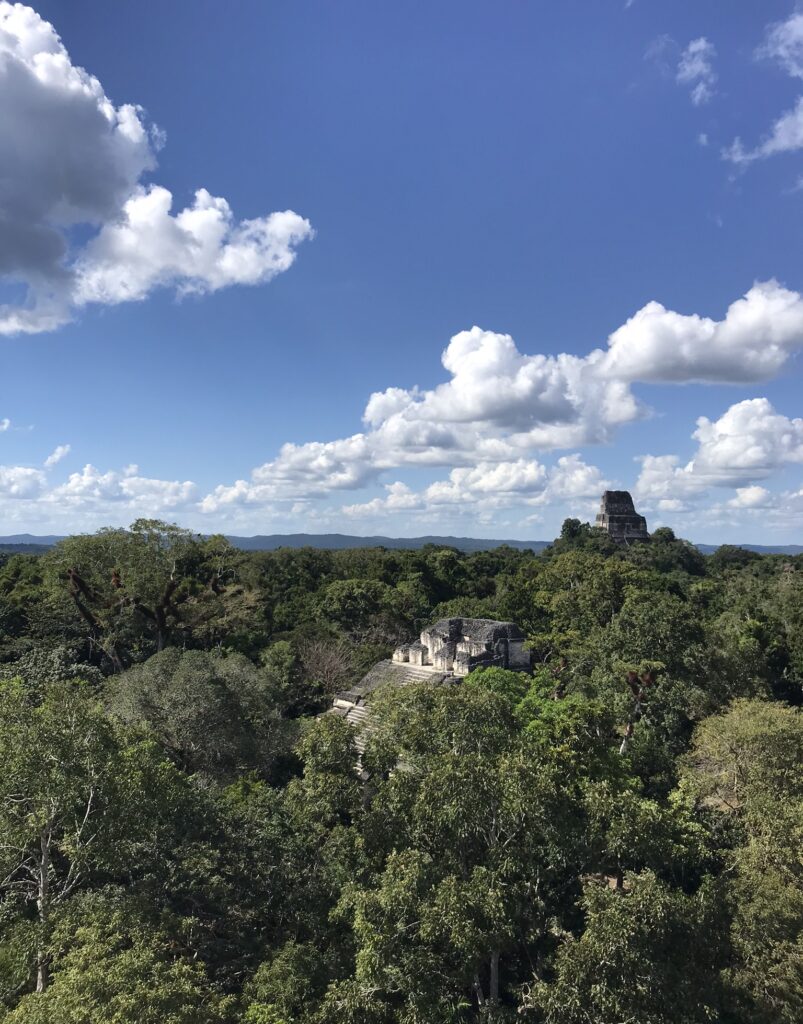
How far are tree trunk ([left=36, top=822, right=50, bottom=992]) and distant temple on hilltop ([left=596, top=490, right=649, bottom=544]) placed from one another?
230 feet

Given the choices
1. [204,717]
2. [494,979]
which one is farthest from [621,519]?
[494,979]

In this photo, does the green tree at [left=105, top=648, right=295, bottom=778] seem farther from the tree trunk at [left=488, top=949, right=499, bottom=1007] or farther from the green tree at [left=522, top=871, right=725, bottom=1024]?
the green tree at [left=522, top=871, right=725, bottom=1024]

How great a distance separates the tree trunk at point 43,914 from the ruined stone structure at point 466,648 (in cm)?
1683

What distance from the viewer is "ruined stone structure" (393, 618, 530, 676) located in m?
26.0

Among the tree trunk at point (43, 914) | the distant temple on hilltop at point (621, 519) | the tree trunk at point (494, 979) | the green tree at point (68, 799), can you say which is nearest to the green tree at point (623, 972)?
the tree trunk at point (494, 979)

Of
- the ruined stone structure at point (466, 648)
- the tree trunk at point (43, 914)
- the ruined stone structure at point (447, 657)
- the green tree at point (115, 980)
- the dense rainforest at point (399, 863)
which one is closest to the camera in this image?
the green tree at point (115, 980)

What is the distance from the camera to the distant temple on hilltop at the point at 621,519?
7500 centimetres

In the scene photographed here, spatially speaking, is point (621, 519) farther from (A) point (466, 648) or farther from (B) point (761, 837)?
(B) point (761, 837)

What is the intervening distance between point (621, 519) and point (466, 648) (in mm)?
55106

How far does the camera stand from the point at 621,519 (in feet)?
249

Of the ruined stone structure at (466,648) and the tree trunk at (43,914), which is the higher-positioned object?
the ruined stone structure at (466,648)

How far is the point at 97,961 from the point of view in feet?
27.6

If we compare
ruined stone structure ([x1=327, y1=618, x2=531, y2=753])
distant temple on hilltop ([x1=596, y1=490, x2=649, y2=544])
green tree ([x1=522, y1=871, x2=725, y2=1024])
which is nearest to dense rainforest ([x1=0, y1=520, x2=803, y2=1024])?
green tree ([x1=522, y1=871, x2=725, y2=1024])

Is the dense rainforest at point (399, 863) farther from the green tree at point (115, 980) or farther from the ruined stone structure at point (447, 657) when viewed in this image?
the ruined stone structure at point (447, 657)
